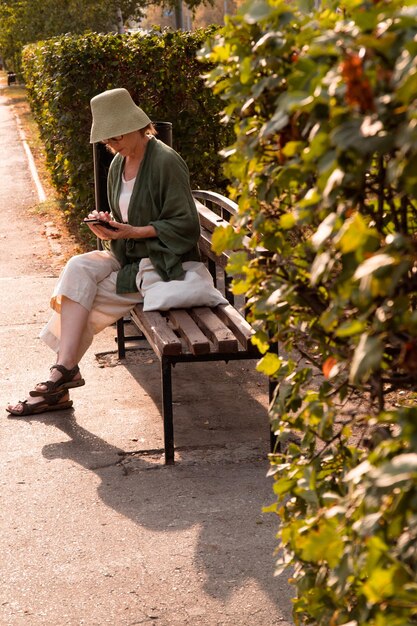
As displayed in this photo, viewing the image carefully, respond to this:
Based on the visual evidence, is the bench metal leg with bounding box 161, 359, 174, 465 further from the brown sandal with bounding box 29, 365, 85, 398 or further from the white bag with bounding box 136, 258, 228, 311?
the brown sandal with bounding box 29, 365, 85, 398

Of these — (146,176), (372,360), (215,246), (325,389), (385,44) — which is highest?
(385,44)

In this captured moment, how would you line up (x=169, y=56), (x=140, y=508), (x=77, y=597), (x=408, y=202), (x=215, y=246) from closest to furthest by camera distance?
(x=408, y=202) < (x=215, y=246) < (x=77, y=597) < (x=140, y=508) < (x=169, y=56)

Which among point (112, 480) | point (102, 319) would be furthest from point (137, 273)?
point (112, 480)

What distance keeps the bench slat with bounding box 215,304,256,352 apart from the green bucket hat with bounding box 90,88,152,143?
975 millimetres

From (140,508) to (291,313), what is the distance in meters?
2.11

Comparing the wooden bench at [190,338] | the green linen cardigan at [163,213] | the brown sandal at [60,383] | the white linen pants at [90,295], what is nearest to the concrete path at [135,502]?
the brown sandal at [60,383]

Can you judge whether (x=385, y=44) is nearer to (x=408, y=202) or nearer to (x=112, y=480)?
(x=408, y=202)

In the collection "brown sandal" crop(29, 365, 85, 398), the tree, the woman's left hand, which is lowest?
the tree

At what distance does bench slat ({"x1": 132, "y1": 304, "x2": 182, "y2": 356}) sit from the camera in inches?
191

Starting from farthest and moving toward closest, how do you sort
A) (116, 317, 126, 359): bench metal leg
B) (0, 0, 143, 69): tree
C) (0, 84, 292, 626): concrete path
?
(0, 0, 143, 69): tree
(116, 317, 126, 359): bench metal leg
(0, 84, 292, 626): concrete path

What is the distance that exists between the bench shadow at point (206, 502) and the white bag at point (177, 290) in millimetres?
715

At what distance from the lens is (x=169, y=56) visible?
916cm

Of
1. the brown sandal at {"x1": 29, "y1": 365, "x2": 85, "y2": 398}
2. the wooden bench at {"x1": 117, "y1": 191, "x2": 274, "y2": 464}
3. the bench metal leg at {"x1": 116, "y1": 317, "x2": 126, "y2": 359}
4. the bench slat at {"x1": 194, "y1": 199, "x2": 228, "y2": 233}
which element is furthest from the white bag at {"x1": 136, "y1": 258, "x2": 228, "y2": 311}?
the bench metal leg at {"x1": 116, "y1": 317, "x2": 126, "y2": 359}

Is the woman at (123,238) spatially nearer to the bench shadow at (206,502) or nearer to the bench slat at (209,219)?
the bench shadow at (206,502)
